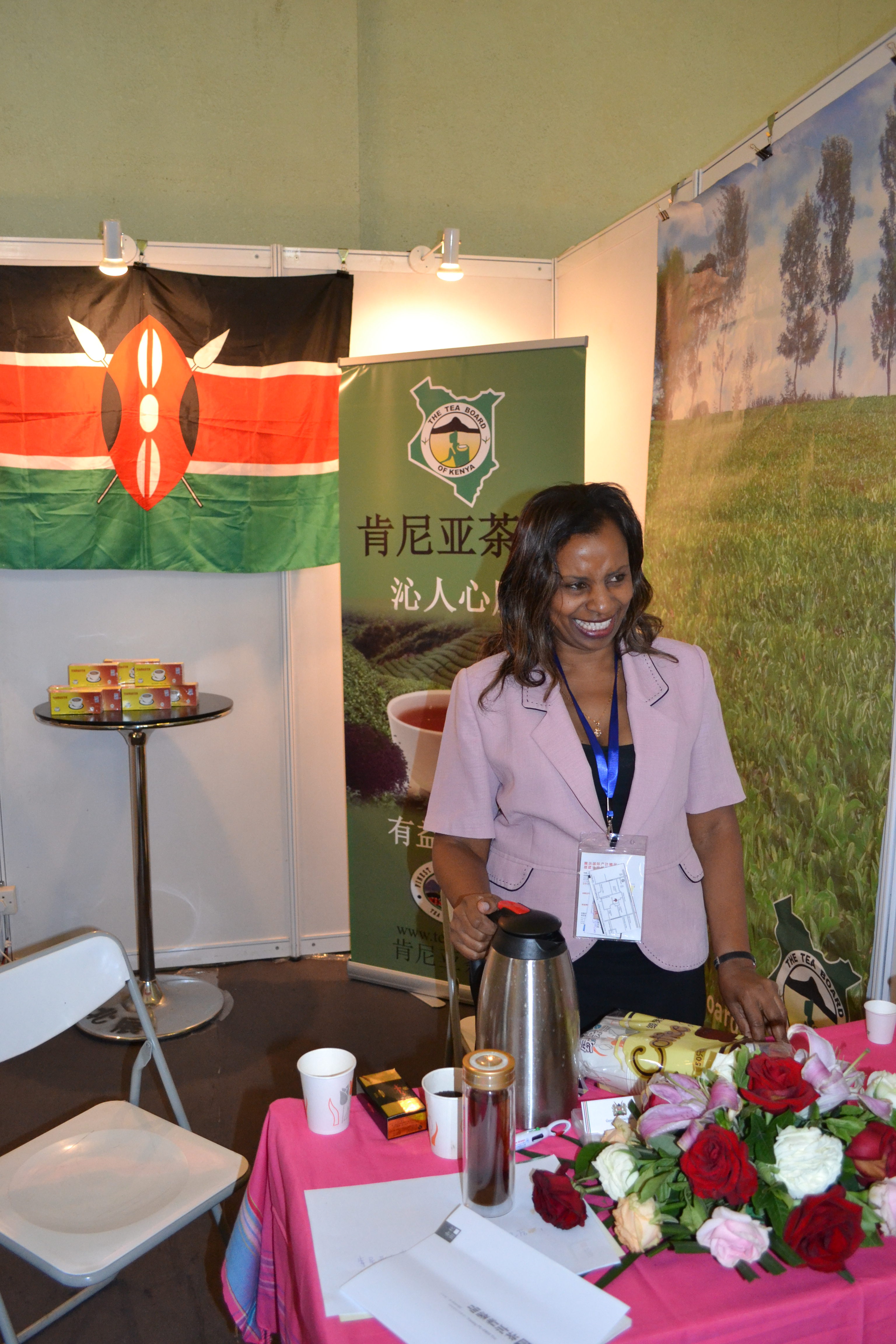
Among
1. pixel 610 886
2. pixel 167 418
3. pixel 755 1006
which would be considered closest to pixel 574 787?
pixel 610 886

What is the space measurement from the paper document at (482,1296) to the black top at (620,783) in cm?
77

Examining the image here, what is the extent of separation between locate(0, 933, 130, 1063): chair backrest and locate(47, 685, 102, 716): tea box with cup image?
1539mm

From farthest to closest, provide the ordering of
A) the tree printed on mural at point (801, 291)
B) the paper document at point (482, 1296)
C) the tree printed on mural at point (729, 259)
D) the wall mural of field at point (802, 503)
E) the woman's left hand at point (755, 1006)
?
the tree printed on mural at point (729, 259)
the tree printed on mural at point (801, 291)
the wall mural of field at point (802, 503)
the woman's left hand at point (755, 1006)
the paper document at point (482, 1296)

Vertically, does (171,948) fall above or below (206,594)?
below

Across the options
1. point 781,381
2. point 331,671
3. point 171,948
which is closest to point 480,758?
point 781,381

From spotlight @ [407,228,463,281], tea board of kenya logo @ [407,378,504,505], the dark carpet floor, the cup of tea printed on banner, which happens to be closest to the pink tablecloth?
the dark carpet floor

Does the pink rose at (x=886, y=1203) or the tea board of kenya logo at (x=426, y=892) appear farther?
the tea board of kenya logo at (x=426, y=892)

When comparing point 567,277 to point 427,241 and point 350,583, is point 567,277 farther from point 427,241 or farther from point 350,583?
point 350,583

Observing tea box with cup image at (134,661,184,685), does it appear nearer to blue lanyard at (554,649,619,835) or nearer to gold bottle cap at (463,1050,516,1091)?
blue lanyard at (554,649,619,835)

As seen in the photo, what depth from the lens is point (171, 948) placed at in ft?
13.1

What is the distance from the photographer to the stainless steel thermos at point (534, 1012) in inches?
50.4

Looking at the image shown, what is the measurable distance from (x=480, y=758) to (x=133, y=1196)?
1.01 m

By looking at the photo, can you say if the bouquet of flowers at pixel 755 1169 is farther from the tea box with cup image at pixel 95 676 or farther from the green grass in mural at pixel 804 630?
the tea box with cup image at pixel 95 676

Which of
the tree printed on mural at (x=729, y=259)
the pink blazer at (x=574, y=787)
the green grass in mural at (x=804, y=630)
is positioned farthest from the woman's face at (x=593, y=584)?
the tree printed on mural at (x=729, y=259)
